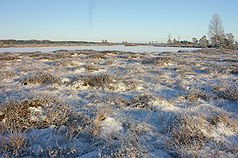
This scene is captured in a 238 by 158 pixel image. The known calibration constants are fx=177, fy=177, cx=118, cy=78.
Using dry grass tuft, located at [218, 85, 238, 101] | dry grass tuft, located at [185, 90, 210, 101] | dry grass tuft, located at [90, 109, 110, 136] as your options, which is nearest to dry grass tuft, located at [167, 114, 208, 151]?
dry grass tuft, located at [90, 109, 110, 136]

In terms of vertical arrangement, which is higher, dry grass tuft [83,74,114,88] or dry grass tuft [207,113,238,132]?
dry grass tuft [83,74,114,88]

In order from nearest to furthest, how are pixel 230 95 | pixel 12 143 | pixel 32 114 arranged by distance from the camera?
pixel 12 143 → pixel 32 114 → pixel 230 95

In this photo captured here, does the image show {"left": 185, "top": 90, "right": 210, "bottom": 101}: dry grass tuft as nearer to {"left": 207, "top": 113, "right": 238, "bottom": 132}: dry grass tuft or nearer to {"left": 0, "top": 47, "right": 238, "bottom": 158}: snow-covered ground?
{"left": 0, "top": 47, "right": 238, "bottom": 158}: snow-covered ground

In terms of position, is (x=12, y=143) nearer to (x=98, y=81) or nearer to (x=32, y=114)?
(x=32, y=114)

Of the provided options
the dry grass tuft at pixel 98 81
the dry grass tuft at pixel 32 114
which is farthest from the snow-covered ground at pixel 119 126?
the dry grass tuft at pixel 98 81

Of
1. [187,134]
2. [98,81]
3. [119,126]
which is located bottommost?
[119,126]

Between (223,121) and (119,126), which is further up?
(223,121)

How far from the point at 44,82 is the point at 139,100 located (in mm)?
4053

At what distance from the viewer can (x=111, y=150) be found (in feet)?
8.43

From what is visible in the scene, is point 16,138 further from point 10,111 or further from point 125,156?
point 125,156

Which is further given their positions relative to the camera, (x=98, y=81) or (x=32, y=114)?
(x=98, y=81)

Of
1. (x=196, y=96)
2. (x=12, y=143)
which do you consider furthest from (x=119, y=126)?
(x=196, y=96)

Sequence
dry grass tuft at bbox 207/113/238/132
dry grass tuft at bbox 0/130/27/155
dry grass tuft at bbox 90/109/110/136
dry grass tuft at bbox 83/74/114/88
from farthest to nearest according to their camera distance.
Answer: dry grass tuft at bbox 83/74/114/88 → dry grass tuft at bbox 207/113/238/132 → dry grass tuft at bbox 90/109/110/136 → dry grass tuft at bbox 0/130/27/155

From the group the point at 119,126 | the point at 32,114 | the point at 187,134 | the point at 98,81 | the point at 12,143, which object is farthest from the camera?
the point at 98,81
